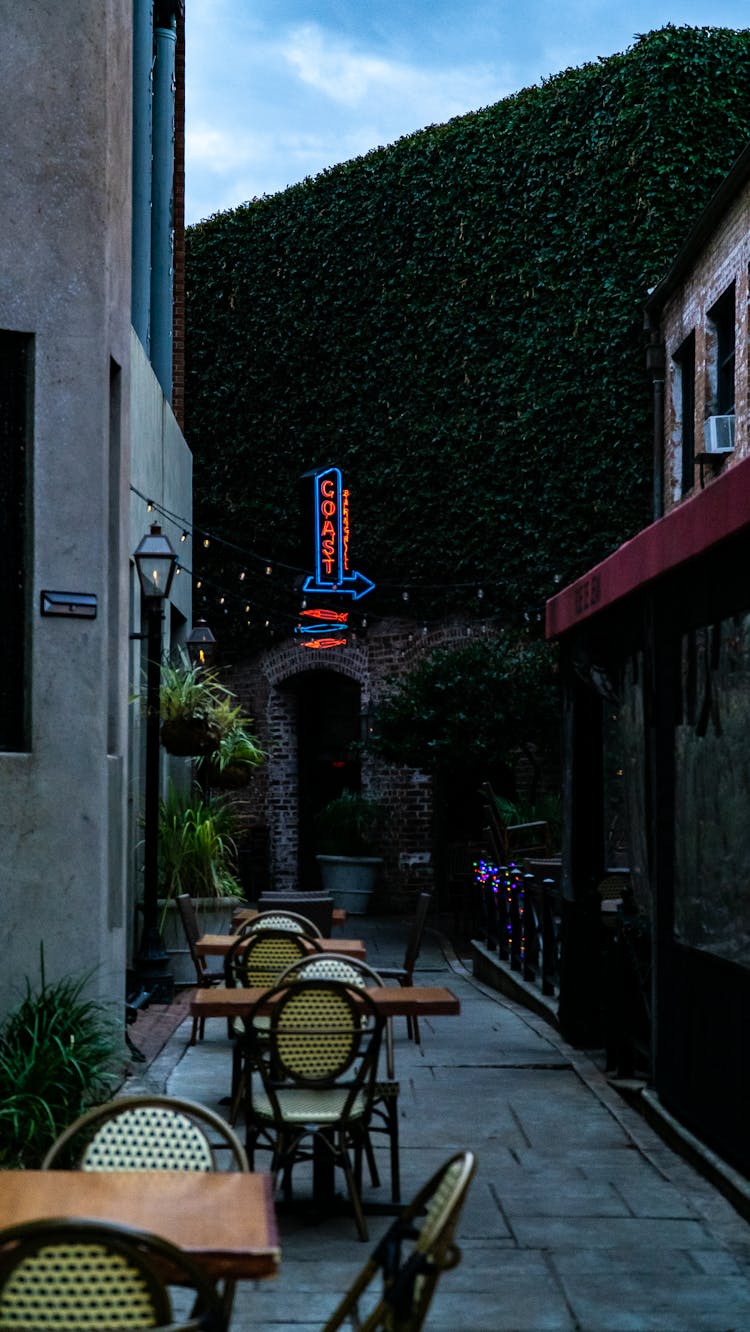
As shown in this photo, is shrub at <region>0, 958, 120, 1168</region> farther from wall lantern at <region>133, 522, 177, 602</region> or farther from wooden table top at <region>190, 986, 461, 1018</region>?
wall lantern at <region>133, 522, 177, 602</region>

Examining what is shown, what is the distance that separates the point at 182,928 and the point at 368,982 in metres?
5.81

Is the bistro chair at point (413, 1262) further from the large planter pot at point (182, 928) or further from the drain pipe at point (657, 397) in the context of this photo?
the drain pipe at point (657, 397)

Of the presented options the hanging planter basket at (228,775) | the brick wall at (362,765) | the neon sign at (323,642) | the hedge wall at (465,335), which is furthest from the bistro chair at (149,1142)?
the neon sign at (323,642)

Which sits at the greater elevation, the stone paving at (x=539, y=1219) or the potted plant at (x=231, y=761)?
the potted plant at (x=231, y=761)

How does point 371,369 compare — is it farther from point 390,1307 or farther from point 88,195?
point 390,1307

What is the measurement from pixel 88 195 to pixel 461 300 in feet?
48.0

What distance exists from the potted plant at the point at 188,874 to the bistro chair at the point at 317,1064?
6852 mm

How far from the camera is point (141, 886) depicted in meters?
13.6

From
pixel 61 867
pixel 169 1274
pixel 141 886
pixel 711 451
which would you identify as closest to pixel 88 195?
pixel 61 867

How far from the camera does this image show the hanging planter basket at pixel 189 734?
12.6 metres

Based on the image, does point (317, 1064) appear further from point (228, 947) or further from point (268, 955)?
point (228, 947)

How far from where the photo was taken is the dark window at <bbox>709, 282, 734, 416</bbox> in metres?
17.3

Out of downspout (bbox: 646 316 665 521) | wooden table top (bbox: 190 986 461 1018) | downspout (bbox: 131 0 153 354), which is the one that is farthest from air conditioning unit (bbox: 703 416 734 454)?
wooden table top (bbox: 190 986 461 1018)

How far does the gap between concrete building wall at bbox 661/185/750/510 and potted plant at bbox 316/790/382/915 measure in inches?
236
